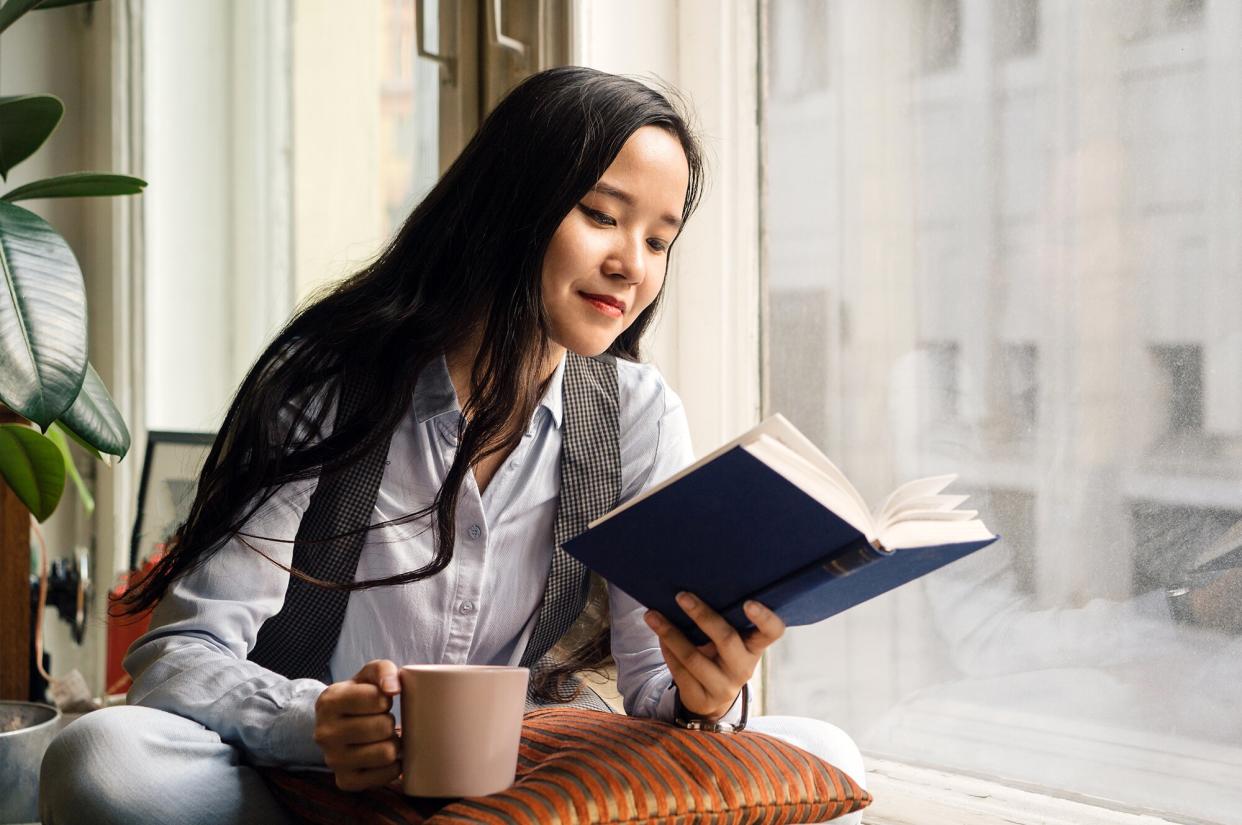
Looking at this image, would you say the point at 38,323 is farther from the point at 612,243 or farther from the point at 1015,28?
the point at 1015,28

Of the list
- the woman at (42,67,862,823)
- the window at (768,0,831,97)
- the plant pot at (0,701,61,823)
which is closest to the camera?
the woman at (42,67,862,823)

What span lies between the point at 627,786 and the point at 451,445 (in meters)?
0.42

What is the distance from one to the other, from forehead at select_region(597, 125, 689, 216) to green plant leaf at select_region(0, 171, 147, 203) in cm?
54

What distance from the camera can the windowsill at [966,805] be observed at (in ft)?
4.06

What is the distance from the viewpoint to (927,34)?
4.54 feet

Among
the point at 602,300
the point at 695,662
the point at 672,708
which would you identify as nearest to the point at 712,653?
the point at 695,662

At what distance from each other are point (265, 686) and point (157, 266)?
5.74ft

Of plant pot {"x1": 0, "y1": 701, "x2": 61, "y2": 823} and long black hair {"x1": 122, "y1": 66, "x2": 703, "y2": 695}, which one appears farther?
plant pot {"x1": 0, "y1": 701, "x2": 61, "y2": 823}

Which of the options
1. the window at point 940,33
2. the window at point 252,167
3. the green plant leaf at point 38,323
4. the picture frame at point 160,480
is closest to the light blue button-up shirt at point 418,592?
the green plant leaf at point 38,323

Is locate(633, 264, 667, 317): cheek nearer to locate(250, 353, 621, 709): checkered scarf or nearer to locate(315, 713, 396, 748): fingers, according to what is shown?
locate(250, 353, 621, 709): checkered scarf

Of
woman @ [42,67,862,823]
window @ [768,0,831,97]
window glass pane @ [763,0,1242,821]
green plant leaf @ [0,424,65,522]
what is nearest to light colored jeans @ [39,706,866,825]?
woman @ [42,67,862,823]

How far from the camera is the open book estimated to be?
2.34 feet

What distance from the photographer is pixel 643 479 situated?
3.89ft

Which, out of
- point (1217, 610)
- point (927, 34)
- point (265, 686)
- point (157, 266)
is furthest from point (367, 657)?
point (157, 266)
